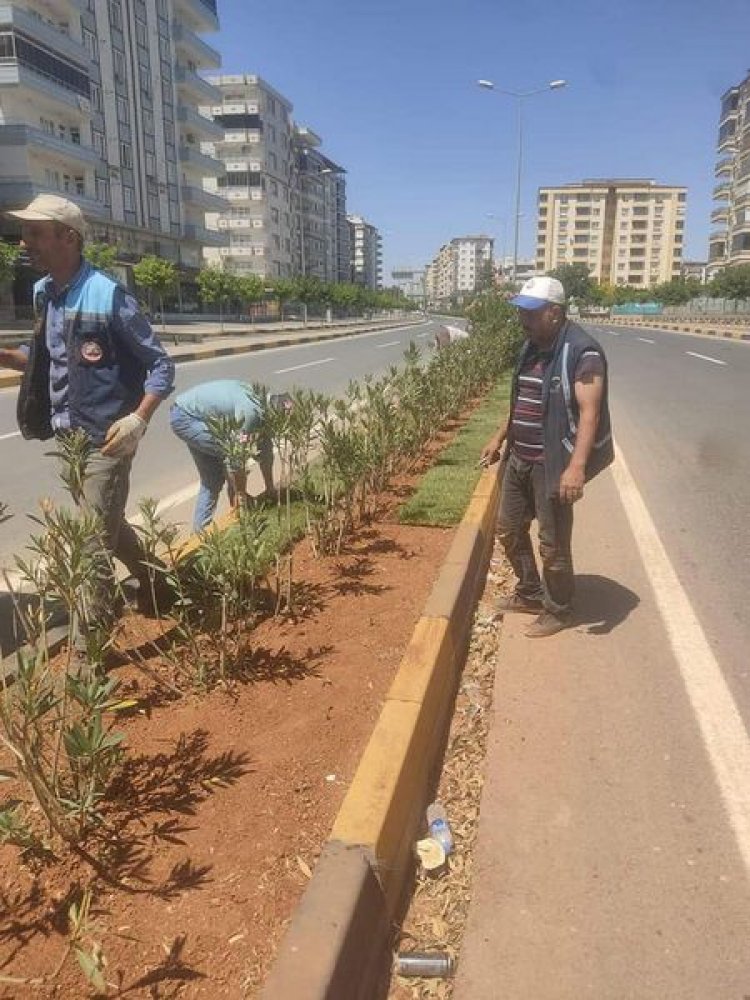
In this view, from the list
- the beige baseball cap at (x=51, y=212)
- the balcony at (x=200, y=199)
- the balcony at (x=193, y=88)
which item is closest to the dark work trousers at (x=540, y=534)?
the beige baseball cap at (x=51, y=212)

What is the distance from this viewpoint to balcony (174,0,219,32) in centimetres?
5472

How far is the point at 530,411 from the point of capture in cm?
406

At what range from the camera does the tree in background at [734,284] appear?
65.8 metres

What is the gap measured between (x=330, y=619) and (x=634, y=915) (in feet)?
6.17

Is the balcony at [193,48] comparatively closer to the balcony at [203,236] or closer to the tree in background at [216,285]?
the balcony at [203,236]

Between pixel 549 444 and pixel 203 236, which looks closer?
pixel 549 444

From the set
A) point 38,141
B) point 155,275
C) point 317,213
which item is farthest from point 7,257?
point 317,213

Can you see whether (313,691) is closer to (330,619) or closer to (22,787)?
(330,619)

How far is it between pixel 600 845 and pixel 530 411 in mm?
2230

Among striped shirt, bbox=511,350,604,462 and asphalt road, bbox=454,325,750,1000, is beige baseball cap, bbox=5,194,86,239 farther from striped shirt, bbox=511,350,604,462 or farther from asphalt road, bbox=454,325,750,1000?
asphalt road, bbox=454,325,750,1000

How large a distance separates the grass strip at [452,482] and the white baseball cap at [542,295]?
184 centimetres

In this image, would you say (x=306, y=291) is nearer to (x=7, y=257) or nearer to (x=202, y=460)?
(x=7, y=257)

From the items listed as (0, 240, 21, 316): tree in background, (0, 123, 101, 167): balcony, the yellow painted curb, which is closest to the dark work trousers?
the yellow painted curb

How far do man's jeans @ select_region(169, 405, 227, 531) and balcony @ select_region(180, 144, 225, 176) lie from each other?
56612 mm
